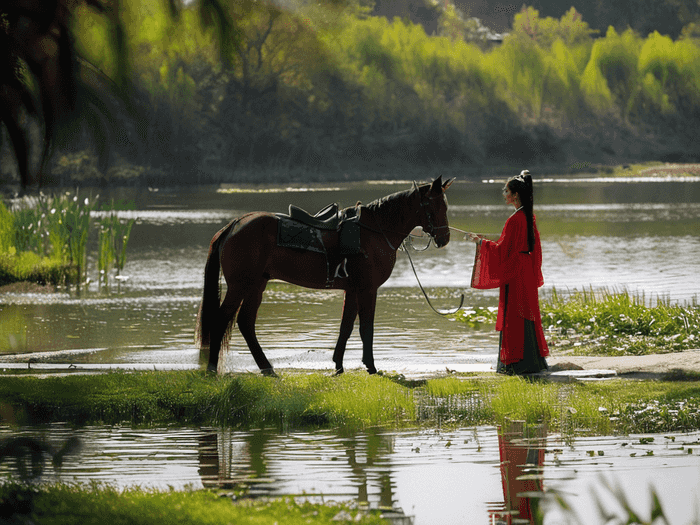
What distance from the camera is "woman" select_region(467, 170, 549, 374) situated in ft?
29.9

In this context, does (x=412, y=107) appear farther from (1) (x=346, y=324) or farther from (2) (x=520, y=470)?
(2) (x=520, y=470)

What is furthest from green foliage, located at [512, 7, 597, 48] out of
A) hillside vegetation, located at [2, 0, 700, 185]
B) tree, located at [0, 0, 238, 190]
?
tree, located at [0, 0, 238, 190]

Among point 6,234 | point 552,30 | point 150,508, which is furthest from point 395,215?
point 552,30

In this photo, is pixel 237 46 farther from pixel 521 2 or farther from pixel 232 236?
pixel 521 2

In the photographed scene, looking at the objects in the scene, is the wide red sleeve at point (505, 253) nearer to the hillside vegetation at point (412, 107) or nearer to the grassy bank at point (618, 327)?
the grassy bank at point (618, 327)

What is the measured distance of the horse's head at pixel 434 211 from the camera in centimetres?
927

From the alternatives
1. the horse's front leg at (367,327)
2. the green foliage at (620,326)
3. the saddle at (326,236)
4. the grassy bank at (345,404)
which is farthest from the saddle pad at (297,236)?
the green foliage at (620,326)

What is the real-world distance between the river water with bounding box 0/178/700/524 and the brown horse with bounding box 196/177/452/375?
795 mm

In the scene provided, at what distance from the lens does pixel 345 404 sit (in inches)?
310

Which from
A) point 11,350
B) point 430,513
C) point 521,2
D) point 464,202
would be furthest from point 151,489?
point 521,2

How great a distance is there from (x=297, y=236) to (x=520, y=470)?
11.7 ft

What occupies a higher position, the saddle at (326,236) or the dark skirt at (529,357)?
the saddle at (326,236)

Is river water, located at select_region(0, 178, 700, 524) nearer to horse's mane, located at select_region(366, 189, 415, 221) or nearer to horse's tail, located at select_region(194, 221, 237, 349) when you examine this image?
horse's tail, located at select_region(194, 221, 237, 349)

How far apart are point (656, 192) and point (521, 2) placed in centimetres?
9506
